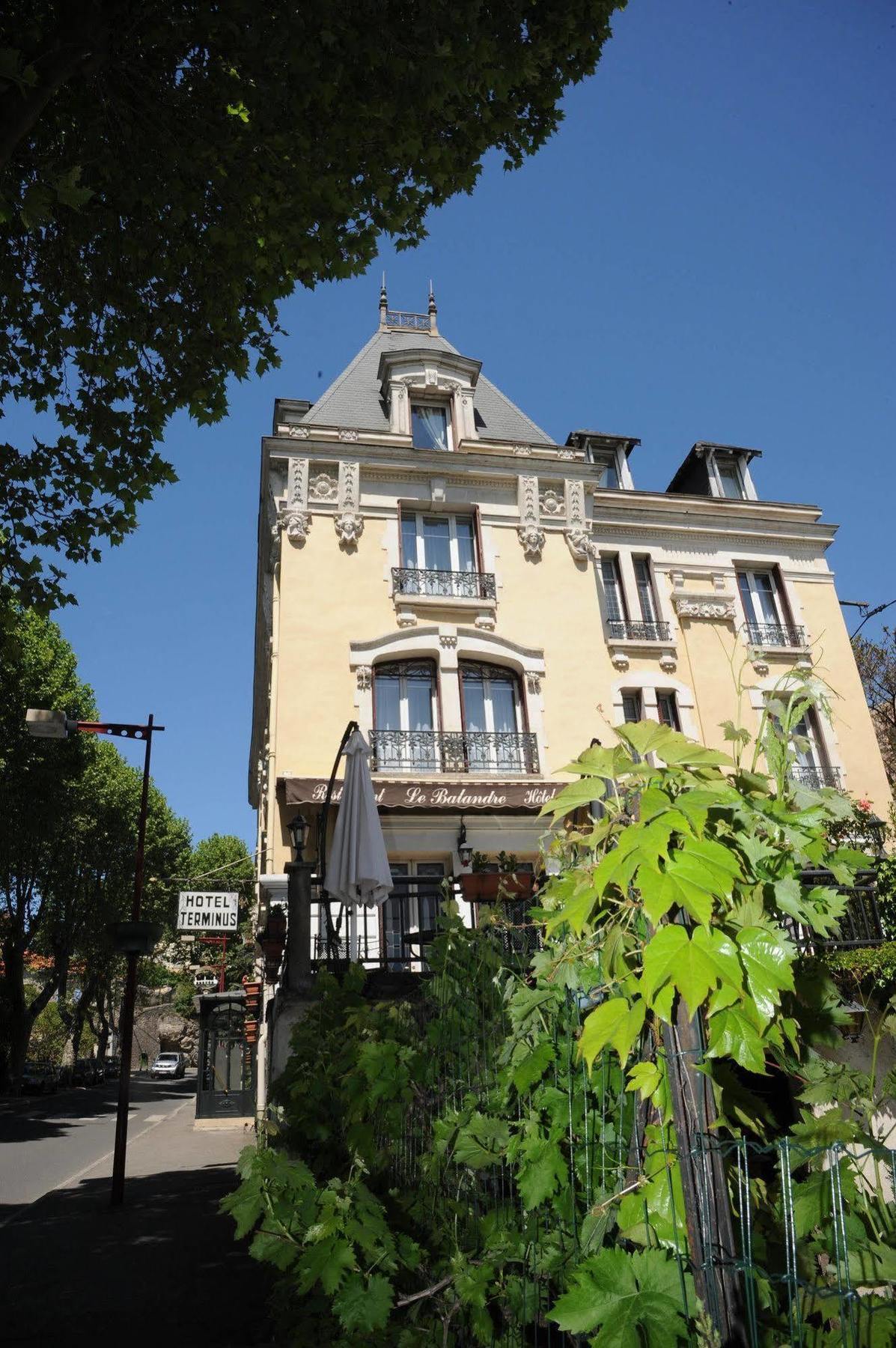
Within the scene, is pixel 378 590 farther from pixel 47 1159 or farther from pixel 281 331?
pixel 47 1159

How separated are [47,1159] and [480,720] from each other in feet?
36.9

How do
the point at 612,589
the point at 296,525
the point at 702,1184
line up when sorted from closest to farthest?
the point at 702,1184 < the point at 296,525 < the point at 612,589

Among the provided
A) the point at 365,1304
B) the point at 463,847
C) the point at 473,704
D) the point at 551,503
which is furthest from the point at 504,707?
the point at 365,1304

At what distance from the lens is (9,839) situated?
25.7 metres

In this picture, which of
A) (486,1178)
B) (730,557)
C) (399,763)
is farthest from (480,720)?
(486,1178)

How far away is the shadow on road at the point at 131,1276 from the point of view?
18.2ft

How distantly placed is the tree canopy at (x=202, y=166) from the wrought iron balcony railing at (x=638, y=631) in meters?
11.5

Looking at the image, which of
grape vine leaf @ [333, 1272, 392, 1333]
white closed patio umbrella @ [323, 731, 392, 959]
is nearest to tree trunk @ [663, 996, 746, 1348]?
grape vine leaf @ [333, 1272, 392, 1333]

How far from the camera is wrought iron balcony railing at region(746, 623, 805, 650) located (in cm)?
1814

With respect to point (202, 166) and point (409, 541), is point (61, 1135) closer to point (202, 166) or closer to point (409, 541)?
point (409, 541)

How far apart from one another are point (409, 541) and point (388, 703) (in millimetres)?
3540

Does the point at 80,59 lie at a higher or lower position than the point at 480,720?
higher

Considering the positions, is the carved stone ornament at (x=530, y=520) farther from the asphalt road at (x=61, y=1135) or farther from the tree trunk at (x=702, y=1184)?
the tree trunk at (x=702, y=1184)

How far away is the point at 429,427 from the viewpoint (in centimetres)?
1756
